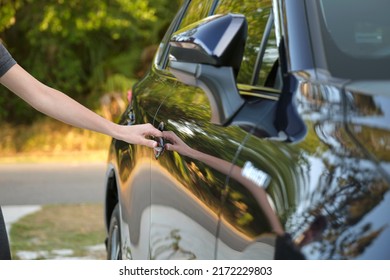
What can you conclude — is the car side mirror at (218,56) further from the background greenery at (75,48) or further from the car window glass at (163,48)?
the background greenery at (75,48)

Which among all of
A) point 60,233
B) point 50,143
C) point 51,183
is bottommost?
point 50,143

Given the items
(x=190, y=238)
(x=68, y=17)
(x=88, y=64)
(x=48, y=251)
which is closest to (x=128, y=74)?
(x=88, y=64)

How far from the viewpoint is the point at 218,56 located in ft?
8.97

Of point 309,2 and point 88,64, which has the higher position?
point 309,2

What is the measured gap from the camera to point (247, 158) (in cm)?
250

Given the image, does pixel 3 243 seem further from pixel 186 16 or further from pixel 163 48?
pixel 163 48

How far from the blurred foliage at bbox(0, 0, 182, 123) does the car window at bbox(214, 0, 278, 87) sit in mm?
13071

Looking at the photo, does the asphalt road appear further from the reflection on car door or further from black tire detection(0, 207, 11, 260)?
black tire detection(0, 207, 11, 260)

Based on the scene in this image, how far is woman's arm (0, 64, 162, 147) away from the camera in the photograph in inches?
125

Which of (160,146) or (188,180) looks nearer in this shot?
(188,180)

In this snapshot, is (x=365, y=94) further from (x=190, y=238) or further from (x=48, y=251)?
(x=48, y=251)

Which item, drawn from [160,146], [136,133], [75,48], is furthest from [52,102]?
[75,48]

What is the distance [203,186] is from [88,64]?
15917mm

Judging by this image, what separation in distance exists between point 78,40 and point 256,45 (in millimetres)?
14524
